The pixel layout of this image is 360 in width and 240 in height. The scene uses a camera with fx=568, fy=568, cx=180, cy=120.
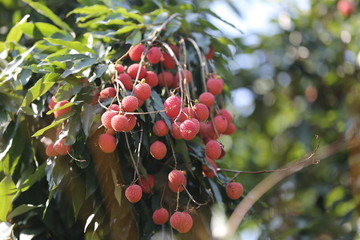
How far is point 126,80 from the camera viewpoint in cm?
111

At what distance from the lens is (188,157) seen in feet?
3.72

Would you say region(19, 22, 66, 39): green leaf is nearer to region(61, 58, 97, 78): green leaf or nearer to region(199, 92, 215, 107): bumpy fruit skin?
region(61, 58, 97, 78): green leaf

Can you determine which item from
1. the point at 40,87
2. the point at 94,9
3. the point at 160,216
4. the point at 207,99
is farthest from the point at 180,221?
the point at 94,9

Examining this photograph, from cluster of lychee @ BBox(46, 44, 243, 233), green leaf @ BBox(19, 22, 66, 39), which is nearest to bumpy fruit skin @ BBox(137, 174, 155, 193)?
cluster of lychee @ BBox(46, 44, 243, 233)

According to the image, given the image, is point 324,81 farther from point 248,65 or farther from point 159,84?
point 159,84

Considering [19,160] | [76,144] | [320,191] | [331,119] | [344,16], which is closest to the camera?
[76,144]

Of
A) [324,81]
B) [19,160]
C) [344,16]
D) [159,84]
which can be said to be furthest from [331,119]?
[19,160]

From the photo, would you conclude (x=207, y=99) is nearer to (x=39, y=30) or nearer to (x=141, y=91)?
(x=141, y=91)

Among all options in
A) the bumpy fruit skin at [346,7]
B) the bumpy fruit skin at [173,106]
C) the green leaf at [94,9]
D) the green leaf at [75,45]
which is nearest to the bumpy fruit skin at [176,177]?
the bumpy fruit skin at [173,106]

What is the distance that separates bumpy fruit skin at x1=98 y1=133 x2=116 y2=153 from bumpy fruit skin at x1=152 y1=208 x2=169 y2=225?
16 centimetres

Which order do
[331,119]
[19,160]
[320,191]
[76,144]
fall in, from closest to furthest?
[76,144]
[19,160]
[320,191]
[331,119]

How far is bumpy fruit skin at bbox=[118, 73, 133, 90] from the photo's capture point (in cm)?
111

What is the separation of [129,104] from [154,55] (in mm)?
209

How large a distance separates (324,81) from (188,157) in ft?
4.50
